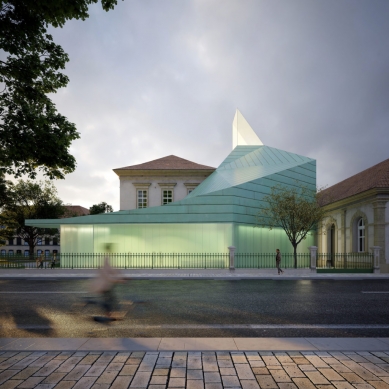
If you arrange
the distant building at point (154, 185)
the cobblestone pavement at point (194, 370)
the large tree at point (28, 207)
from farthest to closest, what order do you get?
1. the large tree at point (28, 207)
2. the distant building at point (154, 185)
3. the cobblestone pavement at point (194, 370)

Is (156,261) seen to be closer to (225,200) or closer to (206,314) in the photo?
(225,200)

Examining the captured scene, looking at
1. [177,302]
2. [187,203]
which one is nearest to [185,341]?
[177,302]

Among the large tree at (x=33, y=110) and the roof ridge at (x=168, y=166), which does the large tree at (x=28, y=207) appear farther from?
the large tree at (x=33, y=110)

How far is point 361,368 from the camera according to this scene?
4559 millimetres

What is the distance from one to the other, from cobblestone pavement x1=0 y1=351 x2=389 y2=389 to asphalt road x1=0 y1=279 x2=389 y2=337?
4.58 ft

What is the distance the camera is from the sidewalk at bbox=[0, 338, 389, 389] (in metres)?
4.12

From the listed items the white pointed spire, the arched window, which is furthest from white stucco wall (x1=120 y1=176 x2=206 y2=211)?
the arched window

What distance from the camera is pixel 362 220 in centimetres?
2562

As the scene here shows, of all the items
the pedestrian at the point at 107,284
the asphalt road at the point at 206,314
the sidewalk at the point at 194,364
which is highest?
the pedestrian at the point at 107,284

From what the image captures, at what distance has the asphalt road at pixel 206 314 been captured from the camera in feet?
21.9

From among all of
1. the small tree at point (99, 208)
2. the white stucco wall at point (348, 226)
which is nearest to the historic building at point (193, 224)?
the white stucco wall at point (348, 226)

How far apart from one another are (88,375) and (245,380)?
2120 mm

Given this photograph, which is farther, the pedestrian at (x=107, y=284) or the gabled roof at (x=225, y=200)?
the gabled roof at (x=225, y=200)

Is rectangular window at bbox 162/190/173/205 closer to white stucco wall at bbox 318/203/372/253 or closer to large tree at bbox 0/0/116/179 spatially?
white stucco wall at bbox 318/203/372/253
